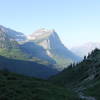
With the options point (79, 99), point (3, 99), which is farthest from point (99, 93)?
point (3, 99)

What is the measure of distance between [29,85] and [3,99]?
376 inches

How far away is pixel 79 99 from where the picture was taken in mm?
38219

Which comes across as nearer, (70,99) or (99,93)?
(70,99)

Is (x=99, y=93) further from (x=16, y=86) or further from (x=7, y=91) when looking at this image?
(x=7, y=91)

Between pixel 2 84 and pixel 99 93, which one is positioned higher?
pixel 2 84

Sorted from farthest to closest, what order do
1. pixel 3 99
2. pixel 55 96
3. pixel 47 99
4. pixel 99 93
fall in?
pixel 99 93 < pixel 55 96 < pixel 47 99 < pixel 3 99

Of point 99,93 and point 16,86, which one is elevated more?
point 16,86

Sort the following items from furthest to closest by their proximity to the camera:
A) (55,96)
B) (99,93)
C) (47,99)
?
(99,93)
(55,96)
(47,99)

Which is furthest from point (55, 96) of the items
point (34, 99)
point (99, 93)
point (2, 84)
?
point (99, 93)

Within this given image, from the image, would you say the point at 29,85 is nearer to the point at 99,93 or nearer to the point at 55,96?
the point at 55,96

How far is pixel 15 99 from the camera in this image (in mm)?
31375

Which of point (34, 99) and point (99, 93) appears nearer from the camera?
point (34, 99)

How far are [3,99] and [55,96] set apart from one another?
811 cm

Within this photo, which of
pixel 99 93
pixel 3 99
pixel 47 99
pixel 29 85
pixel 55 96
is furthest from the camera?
pixel 99 93
